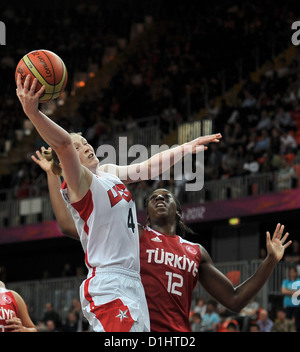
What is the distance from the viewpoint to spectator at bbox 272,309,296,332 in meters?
13.7

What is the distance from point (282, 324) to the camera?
546 inches

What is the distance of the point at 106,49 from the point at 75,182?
82.6 feet

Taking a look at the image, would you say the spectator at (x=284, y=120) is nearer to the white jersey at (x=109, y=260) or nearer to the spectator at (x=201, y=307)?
the spectator at (x=201, y=307)

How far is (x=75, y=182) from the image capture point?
18.9ft

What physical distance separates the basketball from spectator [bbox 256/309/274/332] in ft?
29.7

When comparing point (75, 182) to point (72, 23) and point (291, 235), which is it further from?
point (72, 23)

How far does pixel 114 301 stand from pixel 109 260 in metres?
0.32

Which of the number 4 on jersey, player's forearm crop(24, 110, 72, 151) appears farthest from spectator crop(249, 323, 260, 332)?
player's forearm crop(24, 110, 72, 151)

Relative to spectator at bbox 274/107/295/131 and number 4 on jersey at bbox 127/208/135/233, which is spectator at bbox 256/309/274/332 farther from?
number 4 on jersey at bbox 127/208/135/233

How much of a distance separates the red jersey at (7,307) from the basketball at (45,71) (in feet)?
8.71

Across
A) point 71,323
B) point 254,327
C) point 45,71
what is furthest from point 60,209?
point 71,323

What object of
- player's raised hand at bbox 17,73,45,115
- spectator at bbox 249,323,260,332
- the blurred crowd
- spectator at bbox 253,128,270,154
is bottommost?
spectator at bbox 249,323,260,332

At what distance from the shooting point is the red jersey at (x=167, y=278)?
6.57 m

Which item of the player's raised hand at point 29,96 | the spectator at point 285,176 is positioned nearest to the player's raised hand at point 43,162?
the player's raised hand at point 29,96
